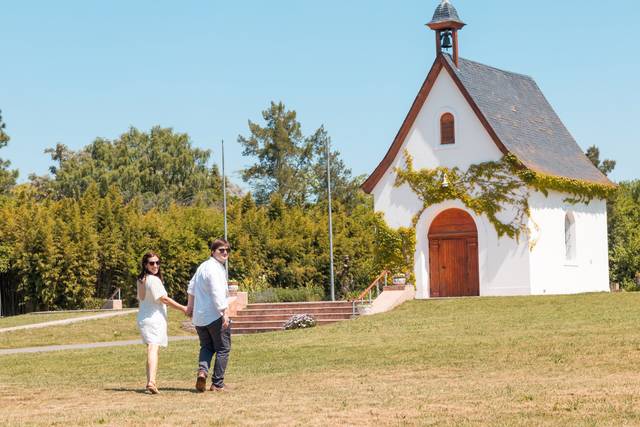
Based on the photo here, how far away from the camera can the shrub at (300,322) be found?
3009 cm

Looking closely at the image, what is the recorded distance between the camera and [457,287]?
117ft

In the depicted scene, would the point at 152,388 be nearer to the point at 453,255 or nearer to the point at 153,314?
the point at 153,314

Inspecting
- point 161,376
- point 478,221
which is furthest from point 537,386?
point 478,221

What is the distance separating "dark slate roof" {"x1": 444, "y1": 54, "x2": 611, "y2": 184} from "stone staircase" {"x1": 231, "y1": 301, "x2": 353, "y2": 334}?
25.0 feet

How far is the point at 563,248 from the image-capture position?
36250 mm

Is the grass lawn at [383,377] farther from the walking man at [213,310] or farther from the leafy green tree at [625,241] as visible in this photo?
the leafy green tree at [625,241]

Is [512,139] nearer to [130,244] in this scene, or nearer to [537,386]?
[130,244]

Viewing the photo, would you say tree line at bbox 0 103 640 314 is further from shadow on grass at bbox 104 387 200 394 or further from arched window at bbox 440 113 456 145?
shadow on grass at bbox 104 387 200 394

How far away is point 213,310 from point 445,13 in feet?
79.1

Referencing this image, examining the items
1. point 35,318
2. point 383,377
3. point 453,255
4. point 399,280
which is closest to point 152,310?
point 383,377

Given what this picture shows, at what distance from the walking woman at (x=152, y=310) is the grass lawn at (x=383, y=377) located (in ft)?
1.57

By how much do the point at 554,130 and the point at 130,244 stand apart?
56.6 ft

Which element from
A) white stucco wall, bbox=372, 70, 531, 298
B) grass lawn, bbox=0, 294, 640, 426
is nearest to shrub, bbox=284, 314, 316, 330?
grass lawn, bbox=0, 294, 640, 426

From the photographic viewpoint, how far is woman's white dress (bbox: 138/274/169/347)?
14.5m
